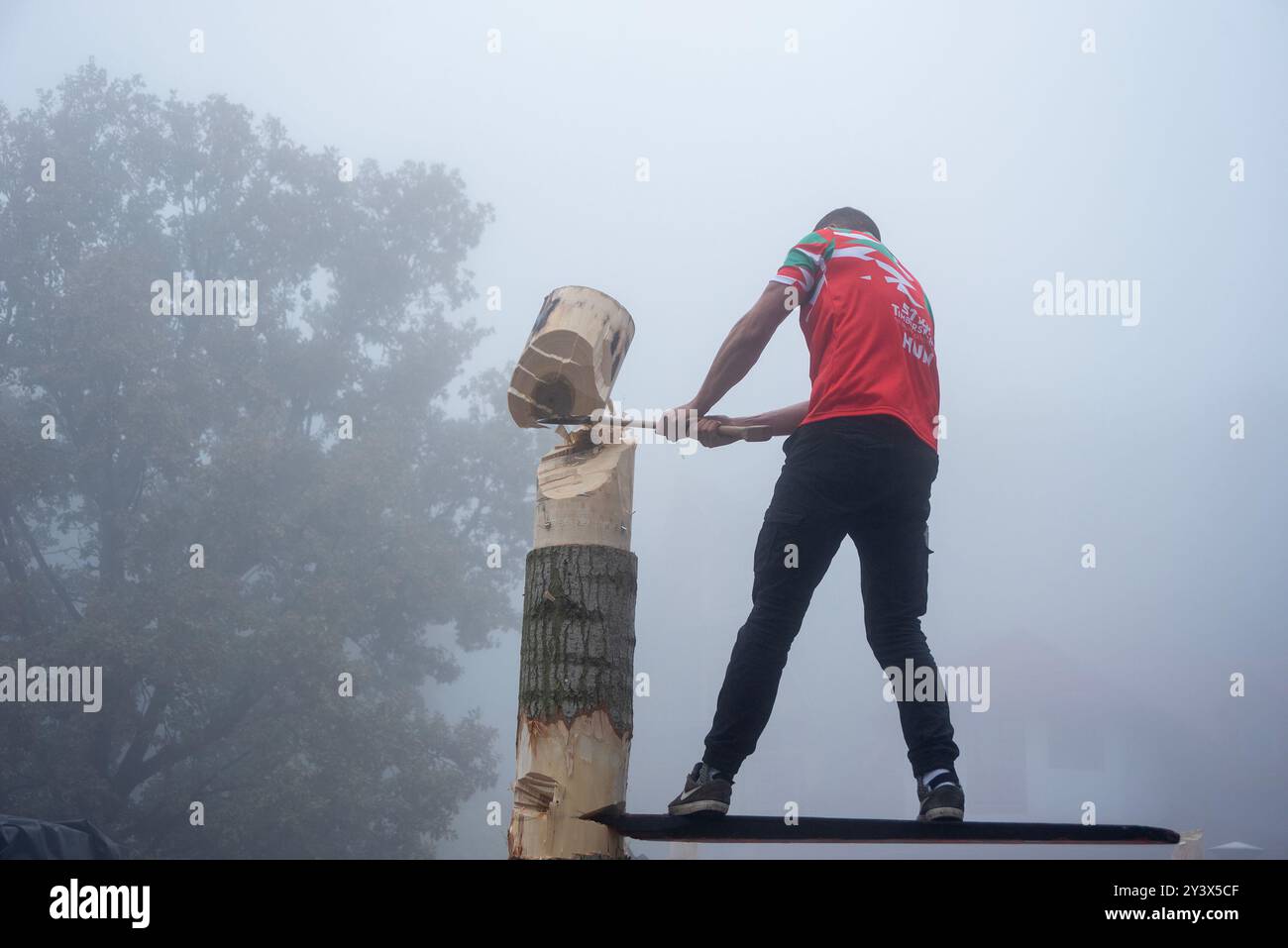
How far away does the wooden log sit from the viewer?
2836 millimetres

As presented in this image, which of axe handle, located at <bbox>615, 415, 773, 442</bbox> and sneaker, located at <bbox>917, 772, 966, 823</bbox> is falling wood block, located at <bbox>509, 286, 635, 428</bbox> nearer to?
axe handle, located at <bbox>615, 415, 773, 442</bbox>

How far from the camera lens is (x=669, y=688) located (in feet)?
128

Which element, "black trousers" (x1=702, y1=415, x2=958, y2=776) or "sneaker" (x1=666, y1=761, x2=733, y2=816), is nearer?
"sneaker" (x1=666, y1=761, x2=733, y2=816)

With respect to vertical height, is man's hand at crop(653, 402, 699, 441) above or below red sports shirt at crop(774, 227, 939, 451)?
below

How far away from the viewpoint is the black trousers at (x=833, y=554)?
2.74m

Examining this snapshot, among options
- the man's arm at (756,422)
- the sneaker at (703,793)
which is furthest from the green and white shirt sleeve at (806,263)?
the sneaker at (703,793)

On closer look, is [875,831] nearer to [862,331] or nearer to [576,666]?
[576,666]

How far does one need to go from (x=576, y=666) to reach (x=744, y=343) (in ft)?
3.62

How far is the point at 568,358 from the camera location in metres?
3.29

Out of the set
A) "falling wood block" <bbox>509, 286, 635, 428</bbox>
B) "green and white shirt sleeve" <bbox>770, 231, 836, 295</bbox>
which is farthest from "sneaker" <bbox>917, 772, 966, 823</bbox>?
"falling wood block" <bbox>509, 286, 635, 428</bbox>

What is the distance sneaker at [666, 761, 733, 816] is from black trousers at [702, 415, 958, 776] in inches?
1.3

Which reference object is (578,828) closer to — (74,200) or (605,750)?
(605,750)
